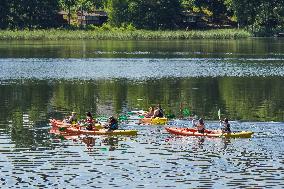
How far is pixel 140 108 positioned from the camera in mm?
71500

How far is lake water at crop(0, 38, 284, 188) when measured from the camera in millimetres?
43719

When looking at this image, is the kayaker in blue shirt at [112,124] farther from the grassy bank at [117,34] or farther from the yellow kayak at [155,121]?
the grassy bank at [117,34]

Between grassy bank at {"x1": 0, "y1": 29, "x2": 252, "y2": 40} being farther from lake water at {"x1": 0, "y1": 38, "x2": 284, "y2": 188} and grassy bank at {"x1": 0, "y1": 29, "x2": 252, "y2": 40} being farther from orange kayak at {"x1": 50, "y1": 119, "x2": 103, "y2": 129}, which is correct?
orange kayak at {"x1": 50, "y1": 119, "x2": 103, "y2": 129}

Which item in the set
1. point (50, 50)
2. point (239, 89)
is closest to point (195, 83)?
point (239, 89)

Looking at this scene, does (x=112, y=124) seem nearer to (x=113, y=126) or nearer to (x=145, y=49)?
(x=113, y=126)

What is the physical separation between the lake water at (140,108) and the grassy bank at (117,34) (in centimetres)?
3799

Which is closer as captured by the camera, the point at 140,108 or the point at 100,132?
the point at 100,132

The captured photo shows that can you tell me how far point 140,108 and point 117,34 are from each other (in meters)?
119

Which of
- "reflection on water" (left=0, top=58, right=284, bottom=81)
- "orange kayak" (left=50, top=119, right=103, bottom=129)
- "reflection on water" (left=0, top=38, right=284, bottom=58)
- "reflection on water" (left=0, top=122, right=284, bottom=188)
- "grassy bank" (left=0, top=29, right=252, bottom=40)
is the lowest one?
"reflection on water" (left=0, top=122, right=284, bottom=188)

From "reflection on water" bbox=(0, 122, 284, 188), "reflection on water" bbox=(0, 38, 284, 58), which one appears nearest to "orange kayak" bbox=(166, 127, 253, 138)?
"reflection on water" bbox=(0, 122, 284, 188)

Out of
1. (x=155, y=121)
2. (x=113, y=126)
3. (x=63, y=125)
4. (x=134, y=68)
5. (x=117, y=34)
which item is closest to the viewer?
(x=113, y=126)

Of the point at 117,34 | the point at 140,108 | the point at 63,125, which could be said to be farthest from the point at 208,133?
the point at 117,34

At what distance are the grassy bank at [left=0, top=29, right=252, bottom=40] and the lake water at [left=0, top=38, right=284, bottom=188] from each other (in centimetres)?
3799

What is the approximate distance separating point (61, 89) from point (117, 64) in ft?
113
